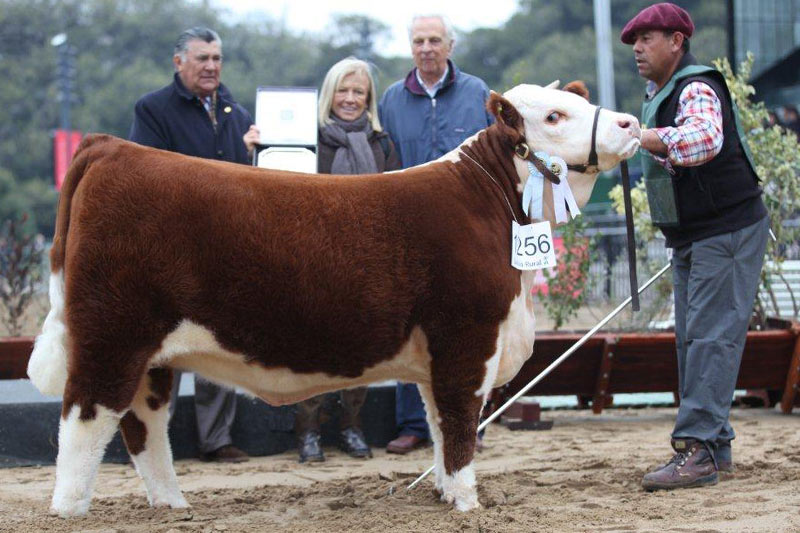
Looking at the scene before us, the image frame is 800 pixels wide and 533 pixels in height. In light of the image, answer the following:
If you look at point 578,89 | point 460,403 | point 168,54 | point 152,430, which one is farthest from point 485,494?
point 168,54

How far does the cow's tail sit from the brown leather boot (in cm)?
271

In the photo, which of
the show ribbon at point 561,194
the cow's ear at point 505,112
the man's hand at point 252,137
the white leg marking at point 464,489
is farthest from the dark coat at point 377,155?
the white leg marking at point 464,489

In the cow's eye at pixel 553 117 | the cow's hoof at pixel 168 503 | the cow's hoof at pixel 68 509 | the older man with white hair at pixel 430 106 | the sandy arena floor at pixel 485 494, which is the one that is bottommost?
the sandy arena floor at pixel 485 494

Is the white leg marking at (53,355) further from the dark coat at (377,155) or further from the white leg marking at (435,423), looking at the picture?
the dark coat at (377,155)

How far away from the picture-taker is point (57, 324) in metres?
4.19

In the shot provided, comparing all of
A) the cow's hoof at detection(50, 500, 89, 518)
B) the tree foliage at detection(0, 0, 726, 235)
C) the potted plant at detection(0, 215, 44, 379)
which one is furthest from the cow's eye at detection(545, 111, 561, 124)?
the tree foliage at detection(0, 0, 726, 235)

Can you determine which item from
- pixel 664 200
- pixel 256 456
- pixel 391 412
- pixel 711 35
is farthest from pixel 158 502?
pixel 711 35

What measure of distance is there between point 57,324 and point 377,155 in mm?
2384

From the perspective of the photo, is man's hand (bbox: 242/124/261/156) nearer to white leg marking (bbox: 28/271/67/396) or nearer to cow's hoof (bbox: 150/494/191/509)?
white leg marking (bbox: 28/271/67/396)

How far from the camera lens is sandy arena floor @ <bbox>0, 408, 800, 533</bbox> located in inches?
171

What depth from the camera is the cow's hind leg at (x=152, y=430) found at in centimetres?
447

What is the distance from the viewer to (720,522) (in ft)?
14.2

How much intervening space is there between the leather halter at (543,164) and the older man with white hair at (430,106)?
147 cm

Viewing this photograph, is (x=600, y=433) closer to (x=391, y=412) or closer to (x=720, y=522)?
(x=391, y=412)
